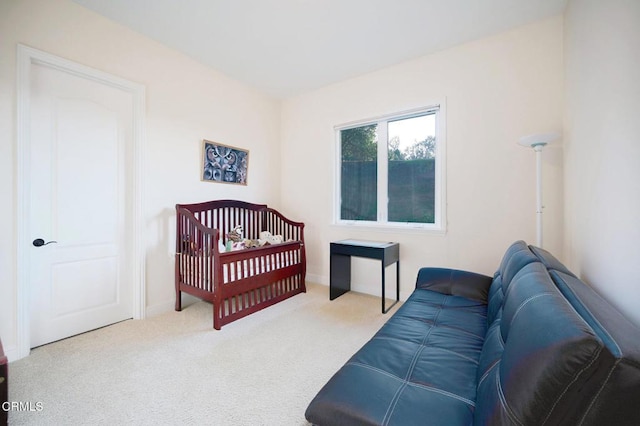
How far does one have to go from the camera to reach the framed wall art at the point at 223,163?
3.13 metres

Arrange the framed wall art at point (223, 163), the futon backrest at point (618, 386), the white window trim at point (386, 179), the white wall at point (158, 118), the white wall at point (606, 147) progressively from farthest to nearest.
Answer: the framed wall art at point (223, 163) < the white window trim at point (386, 179) < the white wall at point (158, 118) < the white wall at point (606, 147) < the futon backrest at point (618, 386)

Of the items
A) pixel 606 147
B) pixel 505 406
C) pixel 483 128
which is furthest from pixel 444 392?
pixel 483 128

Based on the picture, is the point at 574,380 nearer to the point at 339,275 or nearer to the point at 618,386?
the point at 618,386

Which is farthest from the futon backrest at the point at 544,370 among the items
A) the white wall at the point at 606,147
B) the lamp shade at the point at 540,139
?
the lamp shade at the point at 540,139

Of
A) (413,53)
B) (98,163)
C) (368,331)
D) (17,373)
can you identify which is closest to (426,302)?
(368,331)

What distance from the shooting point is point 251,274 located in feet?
8.84

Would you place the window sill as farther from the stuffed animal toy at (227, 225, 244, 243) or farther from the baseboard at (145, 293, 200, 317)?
the baseboard at (145, 293, 200, 317)

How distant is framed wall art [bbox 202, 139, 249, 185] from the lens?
3133mm

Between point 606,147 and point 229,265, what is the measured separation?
2.69m

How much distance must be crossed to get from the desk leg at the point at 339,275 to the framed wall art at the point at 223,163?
159 cm

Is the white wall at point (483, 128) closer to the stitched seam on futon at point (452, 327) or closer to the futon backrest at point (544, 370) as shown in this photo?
the stitched seam on futon at point (452, 327)

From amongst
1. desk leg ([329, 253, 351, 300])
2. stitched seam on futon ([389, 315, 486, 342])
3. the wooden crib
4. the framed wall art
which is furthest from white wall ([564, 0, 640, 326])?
the framed wall art

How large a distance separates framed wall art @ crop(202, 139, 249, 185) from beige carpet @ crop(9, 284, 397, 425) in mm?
1583

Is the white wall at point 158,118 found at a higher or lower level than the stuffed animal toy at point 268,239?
higher
